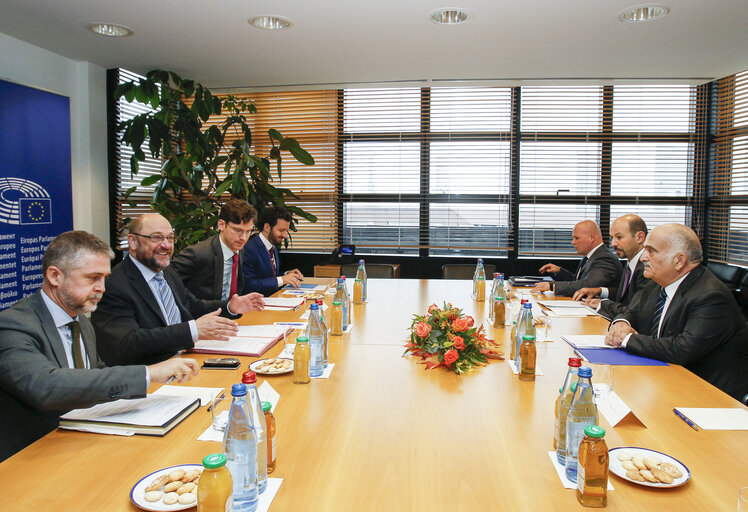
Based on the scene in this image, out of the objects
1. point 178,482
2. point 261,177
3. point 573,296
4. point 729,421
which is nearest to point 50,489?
point 178,482

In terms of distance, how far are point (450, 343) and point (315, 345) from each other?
0.56m

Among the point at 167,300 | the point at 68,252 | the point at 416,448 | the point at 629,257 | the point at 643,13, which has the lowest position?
the point at 416,448

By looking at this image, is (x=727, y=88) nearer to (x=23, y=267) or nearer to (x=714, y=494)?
(x=714, y=494)

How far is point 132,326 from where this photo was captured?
7.97ft

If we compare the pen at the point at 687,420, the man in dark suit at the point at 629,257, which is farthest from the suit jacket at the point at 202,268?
the pen at the point at 687,420

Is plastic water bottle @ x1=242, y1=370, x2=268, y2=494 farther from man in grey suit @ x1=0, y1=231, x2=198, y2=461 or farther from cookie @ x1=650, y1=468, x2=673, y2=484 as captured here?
cookie @ x1=650, y1=468, x2=673, y2=484

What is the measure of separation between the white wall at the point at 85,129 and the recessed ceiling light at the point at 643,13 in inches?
191

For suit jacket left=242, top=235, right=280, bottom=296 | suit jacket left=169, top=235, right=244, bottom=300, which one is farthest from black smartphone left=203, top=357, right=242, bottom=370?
suit jacket left=242, top=235, right=280, bottom=296

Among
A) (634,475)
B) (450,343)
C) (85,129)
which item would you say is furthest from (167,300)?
(85,129)

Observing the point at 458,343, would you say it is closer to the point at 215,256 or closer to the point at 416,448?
the point at 416,448

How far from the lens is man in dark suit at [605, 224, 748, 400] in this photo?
2311 mm

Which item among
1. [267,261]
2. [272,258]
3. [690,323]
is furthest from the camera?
[272,258]

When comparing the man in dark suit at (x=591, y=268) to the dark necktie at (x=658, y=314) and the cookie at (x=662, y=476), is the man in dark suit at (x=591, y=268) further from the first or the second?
the cookie at (x=662, y=476)

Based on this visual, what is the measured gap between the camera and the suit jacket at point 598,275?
168 inches
